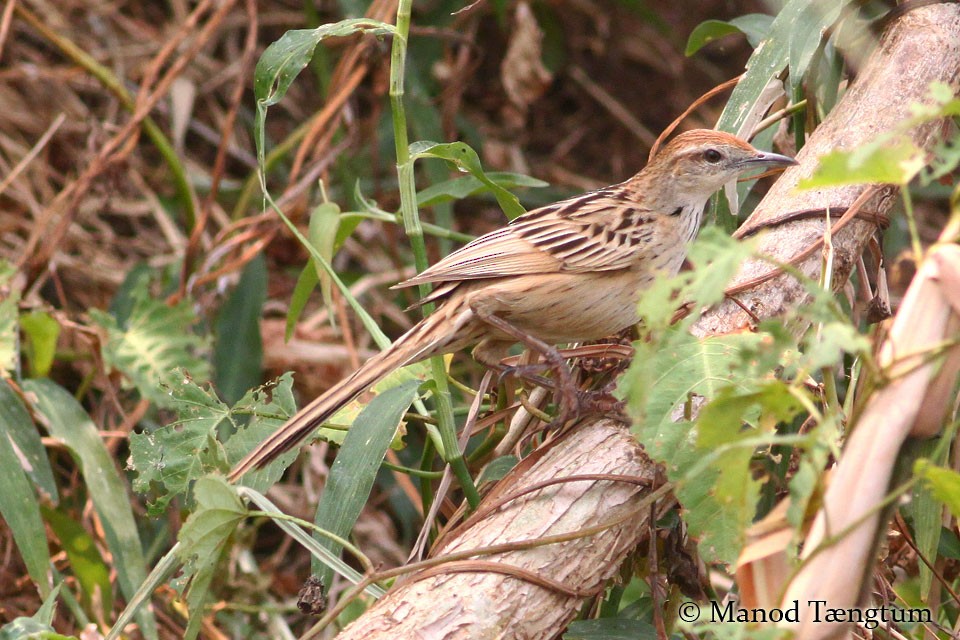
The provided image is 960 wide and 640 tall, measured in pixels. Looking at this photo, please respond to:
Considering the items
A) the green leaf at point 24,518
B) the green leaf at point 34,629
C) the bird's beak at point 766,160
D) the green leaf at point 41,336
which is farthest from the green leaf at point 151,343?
the bird's beak at point 766,160

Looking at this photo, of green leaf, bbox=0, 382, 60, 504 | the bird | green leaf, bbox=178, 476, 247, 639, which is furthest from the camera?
green leaf, bbox=0, 382, 60, 504

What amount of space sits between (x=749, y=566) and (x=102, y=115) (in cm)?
538

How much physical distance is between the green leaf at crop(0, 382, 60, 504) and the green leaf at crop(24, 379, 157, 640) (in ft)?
0.40

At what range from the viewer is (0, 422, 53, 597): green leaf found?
11.0ft

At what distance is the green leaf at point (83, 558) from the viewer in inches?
153

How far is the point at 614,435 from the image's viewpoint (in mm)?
2615

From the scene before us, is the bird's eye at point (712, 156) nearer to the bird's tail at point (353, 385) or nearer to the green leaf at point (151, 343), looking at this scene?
the bird's tail at point (353, 385)

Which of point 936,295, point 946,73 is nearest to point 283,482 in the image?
point 946,73

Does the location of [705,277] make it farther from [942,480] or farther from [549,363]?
[549,363]

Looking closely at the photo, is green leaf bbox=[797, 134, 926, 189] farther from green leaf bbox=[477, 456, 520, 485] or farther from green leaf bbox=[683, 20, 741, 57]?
green leaf bbox=[683, 20, 741, 57]

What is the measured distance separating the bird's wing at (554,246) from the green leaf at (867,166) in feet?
5.25

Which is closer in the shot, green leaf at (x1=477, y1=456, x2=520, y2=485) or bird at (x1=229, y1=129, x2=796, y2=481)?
green leaf at (x1=477, y1=456, x2=520, y2=485)

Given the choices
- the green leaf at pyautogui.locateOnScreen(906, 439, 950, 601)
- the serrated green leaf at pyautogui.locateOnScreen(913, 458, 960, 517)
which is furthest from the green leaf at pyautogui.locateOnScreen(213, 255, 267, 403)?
the serrated green leaf at pyautogui.locateOnScreen(913, 458, 960, 517)

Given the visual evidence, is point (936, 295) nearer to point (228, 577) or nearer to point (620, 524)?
point (620, 524)
